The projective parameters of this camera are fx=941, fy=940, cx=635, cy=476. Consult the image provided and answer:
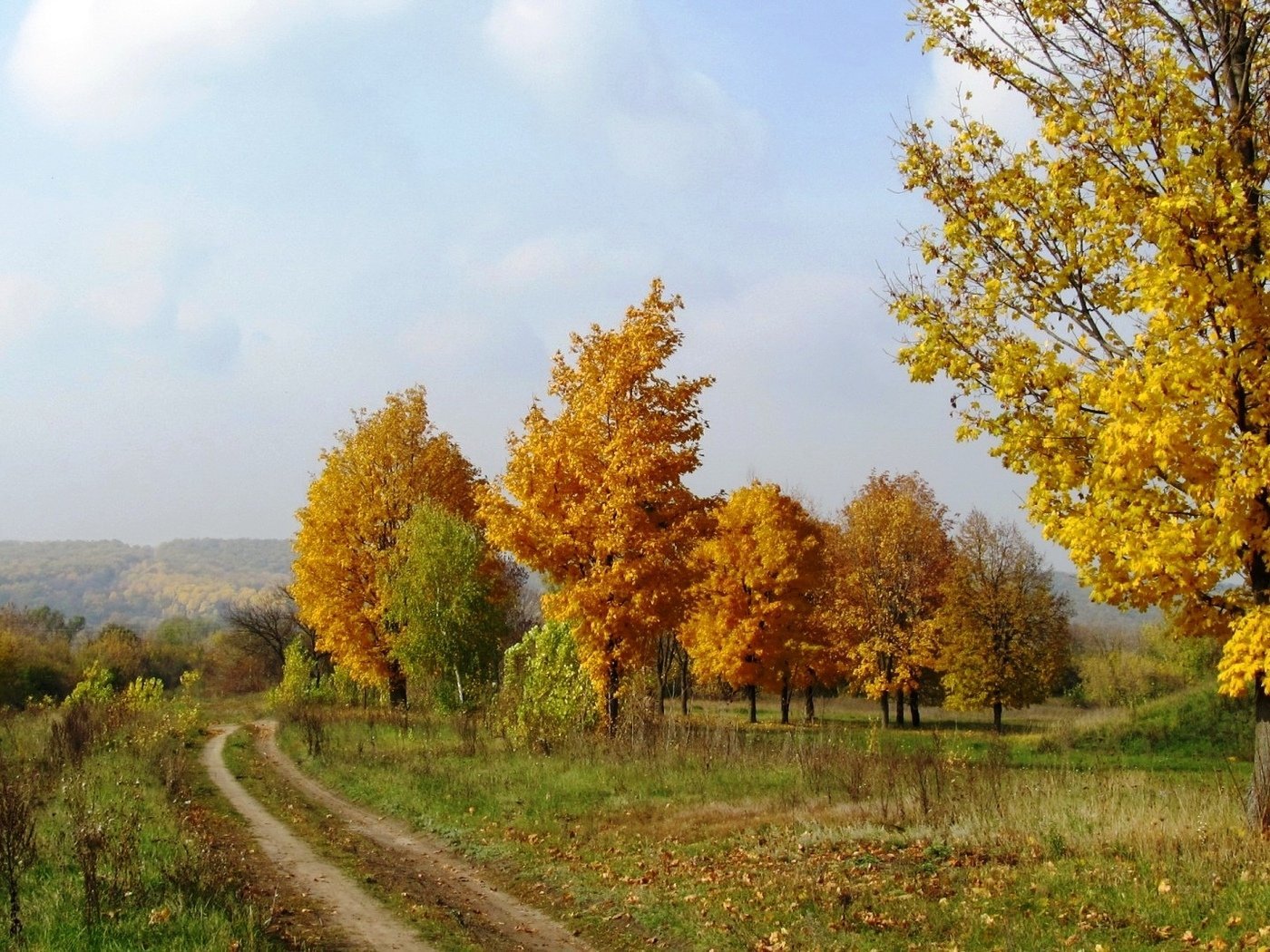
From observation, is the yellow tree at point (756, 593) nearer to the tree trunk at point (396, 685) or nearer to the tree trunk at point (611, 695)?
the tree trunk at point (396, 685)

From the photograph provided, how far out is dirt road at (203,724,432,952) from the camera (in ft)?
28.4

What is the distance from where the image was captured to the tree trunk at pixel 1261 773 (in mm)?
9195

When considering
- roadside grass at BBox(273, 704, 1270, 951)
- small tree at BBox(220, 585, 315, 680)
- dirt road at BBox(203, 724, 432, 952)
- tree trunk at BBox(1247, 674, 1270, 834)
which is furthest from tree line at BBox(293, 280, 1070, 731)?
small tree at BBox(220, 585, 315, 680)

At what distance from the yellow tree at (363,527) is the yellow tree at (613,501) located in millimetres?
14043

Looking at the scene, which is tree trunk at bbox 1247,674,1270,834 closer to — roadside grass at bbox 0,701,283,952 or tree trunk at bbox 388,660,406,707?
roadside grass at bbox 0,701,283,952

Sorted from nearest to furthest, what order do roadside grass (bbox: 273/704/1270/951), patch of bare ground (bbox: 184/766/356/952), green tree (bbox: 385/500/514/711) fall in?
1. roadside grass (bbox: 273/704/1270/951)
2. patch of bare ground (bbox: 184/766/356/952)
3. green tree (bbox: 385/500/514/711)

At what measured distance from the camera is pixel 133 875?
881 cm

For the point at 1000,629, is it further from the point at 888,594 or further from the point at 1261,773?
the point at 1261,773

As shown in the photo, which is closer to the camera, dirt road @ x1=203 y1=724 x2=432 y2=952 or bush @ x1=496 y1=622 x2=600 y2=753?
dirt road @ x1=203 y1=724 x2=432 y2=952

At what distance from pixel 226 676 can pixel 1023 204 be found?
75.2m

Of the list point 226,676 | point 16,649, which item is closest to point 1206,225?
point 16,649

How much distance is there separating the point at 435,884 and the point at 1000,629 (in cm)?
3517

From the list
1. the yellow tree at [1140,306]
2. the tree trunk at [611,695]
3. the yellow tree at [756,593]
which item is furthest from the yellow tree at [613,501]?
the yellow tree at [756,593]

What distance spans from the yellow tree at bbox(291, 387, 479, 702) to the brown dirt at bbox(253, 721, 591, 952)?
753 inches
